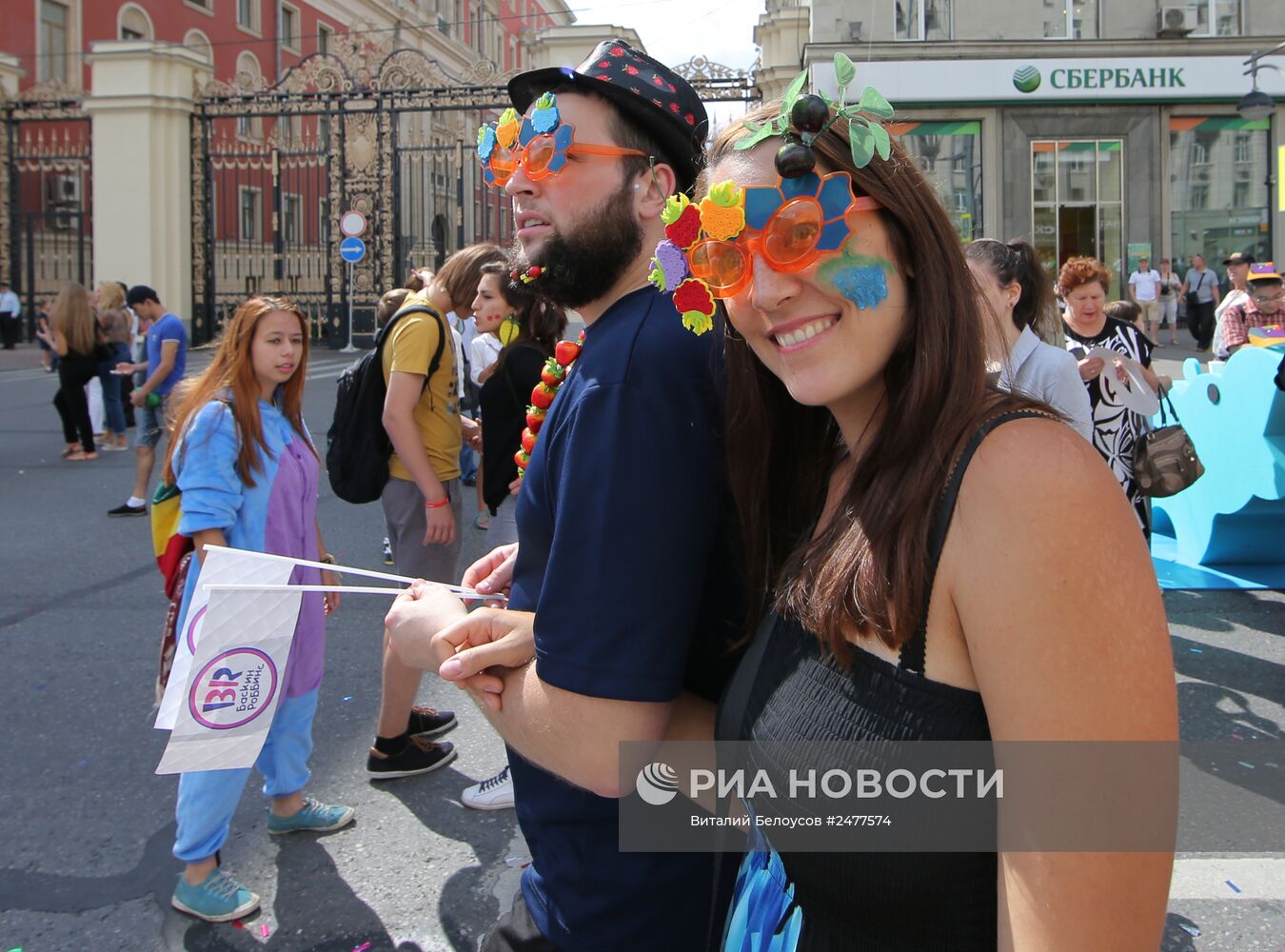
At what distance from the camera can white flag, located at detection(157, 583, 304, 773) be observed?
2.12 metres

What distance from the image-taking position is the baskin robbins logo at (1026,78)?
19.5m

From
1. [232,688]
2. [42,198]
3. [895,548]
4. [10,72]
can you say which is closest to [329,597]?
[232,688]

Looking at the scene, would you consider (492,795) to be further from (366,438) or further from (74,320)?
(74,320)

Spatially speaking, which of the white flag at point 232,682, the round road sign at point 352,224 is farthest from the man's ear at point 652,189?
the round road sign at point 352,224

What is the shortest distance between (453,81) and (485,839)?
764 inches

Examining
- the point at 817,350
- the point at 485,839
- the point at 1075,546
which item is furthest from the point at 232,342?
the point at 1075,546

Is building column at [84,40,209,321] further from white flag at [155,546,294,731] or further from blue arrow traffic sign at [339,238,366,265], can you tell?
white flag at [155,546,294,731]

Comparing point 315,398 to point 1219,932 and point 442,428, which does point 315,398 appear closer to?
point 442,428

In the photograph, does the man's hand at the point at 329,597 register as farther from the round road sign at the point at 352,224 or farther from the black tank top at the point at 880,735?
the round road sign at the point at 352,224

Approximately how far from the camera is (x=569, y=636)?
51.4 inches

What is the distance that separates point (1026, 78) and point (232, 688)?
20.5m

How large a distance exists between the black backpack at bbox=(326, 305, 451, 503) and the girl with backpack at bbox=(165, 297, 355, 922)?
0.63 m

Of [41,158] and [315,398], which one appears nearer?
[315,398]

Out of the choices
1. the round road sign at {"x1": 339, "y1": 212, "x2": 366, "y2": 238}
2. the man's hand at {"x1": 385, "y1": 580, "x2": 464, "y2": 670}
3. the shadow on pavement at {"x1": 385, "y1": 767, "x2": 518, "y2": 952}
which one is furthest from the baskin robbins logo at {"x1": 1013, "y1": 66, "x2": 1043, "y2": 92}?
the man's hand at {"x1": 385, "y1": 580, "x2": 464, "y2": 670}
